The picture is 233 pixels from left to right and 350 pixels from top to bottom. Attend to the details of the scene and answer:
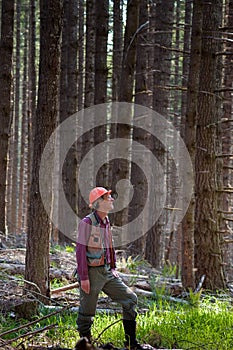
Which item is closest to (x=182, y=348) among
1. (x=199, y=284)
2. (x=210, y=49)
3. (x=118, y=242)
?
(x=199, y=284)

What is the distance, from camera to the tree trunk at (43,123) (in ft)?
25.2

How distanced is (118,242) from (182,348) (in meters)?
8.47

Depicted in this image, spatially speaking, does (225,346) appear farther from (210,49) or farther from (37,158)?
(210,49)

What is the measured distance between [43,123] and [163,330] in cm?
317

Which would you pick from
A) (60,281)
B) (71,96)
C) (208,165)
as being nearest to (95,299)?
(60,281)

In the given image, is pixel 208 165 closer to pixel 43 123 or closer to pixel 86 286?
pixel 43 123

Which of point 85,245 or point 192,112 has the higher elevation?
point 192,112

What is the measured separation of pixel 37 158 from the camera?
7.84 metres

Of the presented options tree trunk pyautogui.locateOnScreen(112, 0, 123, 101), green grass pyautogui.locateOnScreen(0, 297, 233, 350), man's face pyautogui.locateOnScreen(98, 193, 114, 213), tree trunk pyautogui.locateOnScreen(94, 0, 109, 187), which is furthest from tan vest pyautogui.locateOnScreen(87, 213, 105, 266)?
tree trunk pyautogui.locateOnScreen(112, 0, 123, 101)

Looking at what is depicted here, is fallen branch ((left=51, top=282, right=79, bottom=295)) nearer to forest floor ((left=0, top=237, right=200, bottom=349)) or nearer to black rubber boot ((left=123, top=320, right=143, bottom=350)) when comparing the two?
forest floor ((left=0, top=237, right=200, bottom=349))

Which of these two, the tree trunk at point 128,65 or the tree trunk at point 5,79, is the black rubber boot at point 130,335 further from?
the tree trunk at point 5,79

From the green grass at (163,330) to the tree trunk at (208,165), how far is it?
2.57 meters

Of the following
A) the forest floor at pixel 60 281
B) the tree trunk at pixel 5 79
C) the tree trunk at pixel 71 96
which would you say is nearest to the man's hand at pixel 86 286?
the forest floor at pixel 60 281

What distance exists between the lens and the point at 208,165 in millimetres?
10664
